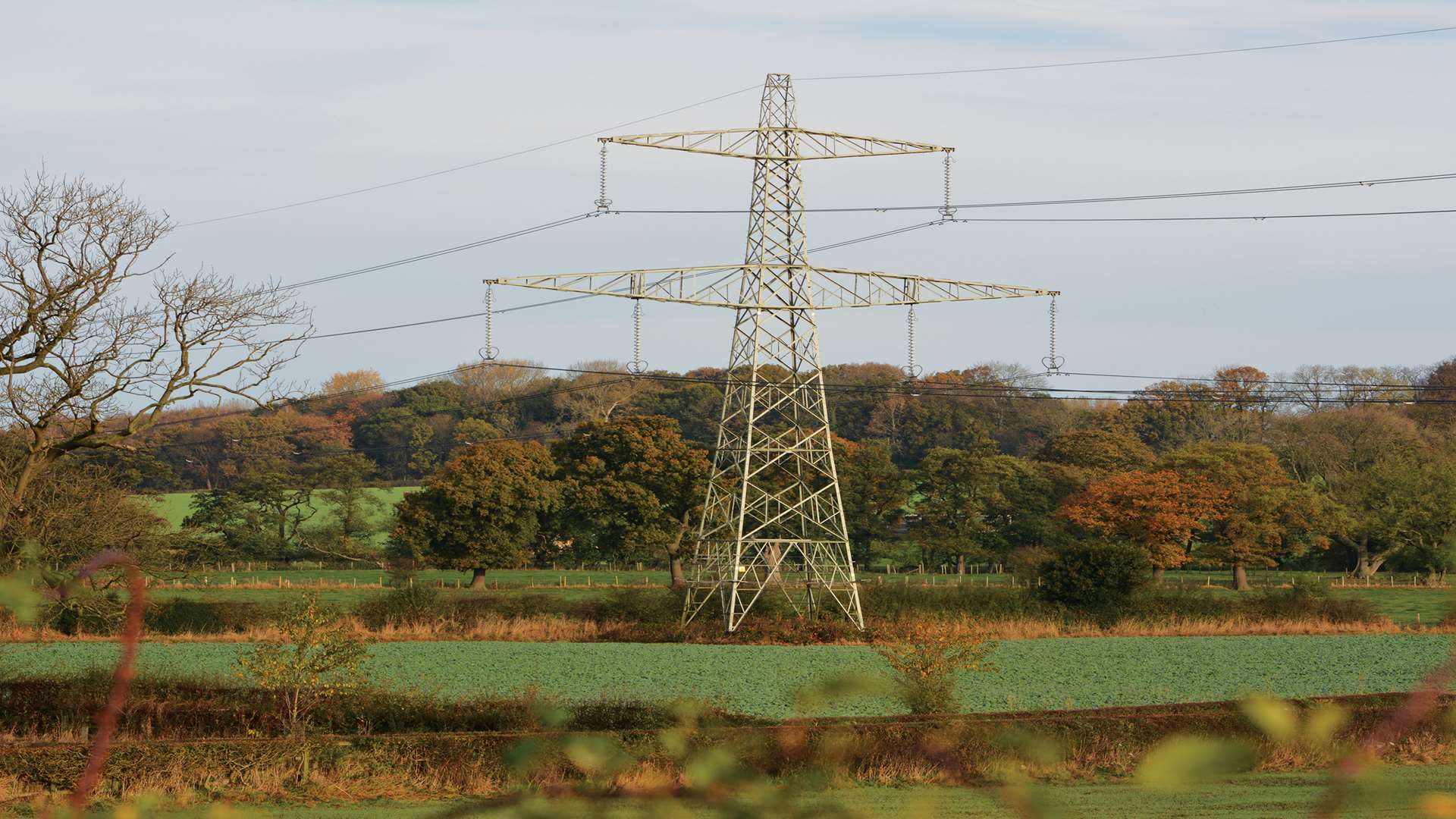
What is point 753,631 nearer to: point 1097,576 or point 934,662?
point 1097,576

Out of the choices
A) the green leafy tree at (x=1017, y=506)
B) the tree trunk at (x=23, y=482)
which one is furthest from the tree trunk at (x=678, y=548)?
the tree trunk at (x=23, y=482)

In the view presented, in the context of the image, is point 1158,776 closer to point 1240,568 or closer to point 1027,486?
point 1240,568

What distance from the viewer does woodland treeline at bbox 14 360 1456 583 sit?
57.2 metres

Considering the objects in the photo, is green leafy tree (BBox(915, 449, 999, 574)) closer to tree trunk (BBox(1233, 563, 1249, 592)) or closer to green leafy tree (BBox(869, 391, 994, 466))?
tree trunk (BBox(1233, 563, 1249, 592))

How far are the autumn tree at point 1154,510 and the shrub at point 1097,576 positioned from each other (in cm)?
1258

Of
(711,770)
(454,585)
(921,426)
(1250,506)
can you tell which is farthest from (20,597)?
(921,426)

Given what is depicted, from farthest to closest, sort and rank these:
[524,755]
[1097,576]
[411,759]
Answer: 1. [1097,576]
2. [411,759]
3. [524,755]

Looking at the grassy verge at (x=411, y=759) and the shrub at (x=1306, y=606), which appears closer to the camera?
the grassy verge at (x=411, y=759)

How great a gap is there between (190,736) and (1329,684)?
24.3 metres

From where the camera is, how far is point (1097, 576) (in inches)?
1740

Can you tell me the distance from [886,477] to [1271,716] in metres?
65.9

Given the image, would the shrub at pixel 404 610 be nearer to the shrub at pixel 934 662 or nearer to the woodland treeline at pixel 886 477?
the woodland treeline at pixel 886 477

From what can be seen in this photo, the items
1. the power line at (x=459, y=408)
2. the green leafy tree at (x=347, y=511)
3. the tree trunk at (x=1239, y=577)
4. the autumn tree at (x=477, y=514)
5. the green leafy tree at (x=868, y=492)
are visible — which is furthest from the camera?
the power line at (x=459, y=408)

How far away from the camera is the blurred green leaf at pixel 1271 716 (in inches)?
56.9
